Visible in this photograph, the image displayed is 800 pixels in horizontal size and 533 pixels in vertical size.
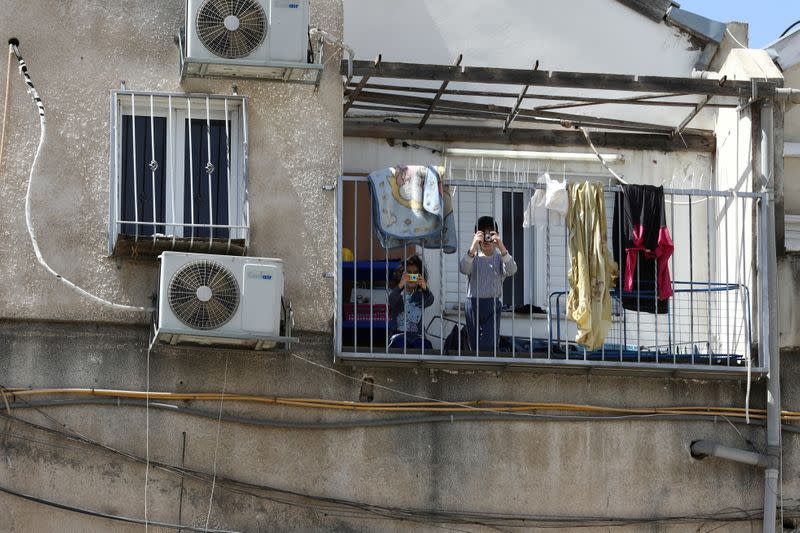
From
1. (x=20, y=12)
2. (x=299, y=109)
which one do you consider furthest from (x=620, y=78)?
(x=20, y=12)

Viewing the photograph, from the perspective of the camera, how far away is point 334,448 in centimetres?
1231

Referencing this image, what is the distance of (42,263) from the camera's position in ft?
40.1

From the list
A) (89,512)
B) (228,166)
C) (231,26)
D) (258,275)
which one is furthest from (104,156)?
(89,512)

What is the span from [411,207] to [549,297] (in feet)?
4.36

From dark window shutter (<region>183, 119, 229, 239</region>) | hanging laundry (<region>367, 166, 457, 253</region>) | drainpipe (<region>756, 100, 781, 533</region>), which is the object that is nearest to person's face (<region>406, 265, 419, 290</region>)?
hanging laundry (<region>367, 166, 457, 253</region>)

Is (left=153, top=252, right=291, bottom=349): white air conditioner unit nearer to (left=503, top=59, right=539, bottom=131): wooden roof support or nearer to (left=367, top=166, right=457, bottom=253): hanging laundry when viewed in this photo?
(left=367, top=166, right=457, bottom=253): hanging laundry

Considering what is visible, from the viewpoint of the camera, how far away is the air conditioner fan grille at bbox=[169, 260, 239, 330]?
11.8 metres

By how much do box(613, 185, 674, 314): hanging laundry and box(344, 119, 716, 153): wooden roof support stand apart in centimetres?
242

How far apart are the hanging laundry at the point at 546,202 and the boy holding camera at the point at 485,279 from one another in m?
0.33

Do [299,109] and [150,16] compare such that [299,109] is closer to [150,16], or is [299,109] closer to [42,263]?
[150,16]

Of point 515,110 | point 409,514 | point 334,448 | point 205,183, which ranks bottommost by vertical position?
point 409,514

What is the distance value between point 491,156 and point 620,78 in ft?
7.04

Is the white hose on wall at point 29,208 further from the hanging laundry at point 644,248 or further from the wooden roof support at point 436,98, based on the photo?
the hanging laundry at point 644,248

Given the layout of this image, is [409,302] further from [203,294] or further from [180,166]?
[180,166]
